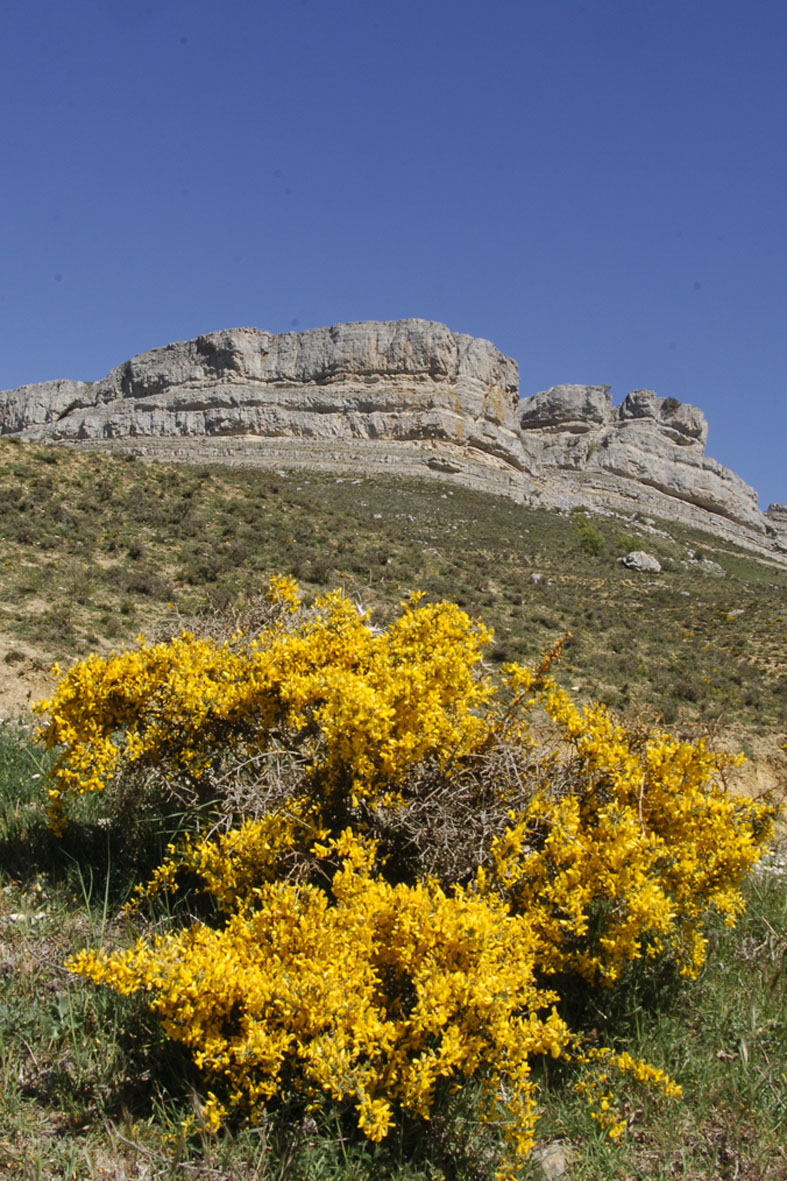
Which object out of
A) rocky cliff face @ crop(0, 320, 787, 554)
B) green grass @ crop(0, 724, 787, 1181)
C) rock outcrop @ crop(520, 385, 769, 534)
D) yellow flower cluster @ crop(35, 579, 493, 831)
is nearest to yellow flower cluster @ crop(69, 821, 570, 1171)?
green grass @ crop(0, 724, 787, 1181)

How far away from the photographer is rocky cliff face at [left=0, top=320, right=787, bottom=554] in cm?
6269

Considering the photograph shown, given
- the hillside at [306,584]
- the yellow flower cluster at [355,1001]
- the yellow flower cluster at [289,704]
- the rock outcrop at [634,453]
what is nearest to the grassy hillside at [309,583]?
the hillside at [306,584]

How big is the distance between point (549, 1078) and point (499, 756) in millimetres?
1274

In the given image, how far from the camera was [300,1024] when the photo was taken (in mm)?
2078

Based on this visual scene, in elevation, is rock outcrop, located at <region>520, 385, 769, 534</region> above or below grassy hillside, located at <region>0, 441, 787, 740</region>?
above

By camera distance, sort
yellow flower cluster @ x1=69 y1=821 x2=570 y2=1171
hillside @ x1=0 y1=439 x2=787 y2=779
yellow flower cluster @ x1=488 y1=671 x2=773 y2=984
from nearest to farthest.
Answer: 1. yellow flower cluster @ x1=69 y1=821 x2=570 y2=1171
2. yellow flower cluster @ x1=488 y1=671 x2=773 y2=984
3. hillside @ x1=0 y1=439 x2=787 y2=779

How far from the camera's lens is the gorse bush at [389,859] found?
2082 millimetres

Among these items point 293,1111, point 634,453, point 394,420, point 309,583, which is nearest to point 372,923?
point 293,1111

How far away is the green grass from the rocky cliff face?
53.2 metres

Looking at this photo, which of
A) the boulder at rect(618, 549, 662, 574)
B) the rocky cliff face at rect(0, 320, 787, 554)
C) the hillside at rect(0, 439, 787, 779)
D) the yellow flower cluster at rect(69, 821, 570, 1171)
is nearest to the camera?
the yellow flower cluster at rect(69, 821, 570, 1171)

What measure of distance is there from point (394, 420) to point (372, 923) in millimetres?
65940

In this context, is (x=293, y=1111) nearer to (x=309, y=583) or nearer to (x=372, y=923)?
(x=372, y=923)

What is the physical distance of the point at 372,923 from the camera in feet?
7.80

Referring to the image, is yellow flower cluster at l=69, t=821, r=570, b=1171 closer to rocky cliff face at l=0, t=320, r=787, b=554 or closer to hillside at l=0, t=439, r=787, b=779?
hillside at l=0, t=439, r=787, b=779
